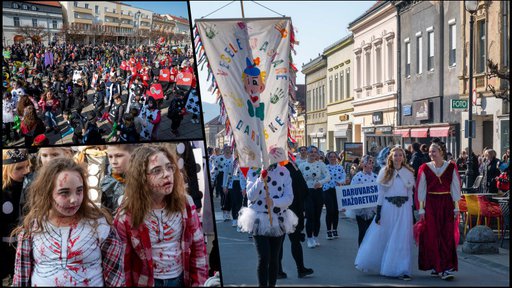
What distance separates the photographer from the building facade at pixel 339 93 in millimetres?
43438

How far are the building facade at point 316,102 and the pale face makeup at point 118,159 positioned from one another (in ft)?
141

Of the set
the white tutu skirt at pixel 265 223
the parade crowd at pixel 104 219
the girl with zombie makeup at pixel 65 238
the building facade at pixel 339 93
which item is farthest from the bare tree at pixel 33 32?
the building facade at pixel 339 93

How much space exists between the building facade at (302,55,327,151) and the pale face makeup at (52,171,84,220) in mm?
43580

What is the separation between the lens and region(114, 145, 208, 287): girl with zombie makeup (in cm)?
560

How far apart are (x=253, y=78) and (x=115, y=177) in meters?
1.96

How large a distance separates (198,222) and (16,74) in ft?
7.28

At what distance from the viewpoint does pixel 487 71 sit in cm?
2622

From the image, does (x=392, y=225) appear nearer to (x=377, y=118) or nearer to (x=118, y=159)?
(x=118, y=159)

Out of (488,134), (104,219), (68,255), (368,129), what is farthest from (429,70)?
(68,255)

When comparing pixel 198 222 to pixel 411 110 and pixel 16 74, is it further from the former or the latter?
pixel 411 110

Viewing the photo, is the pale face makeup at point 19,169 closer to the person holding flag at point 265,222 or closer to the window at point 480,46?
the person holding flag at point 265,222

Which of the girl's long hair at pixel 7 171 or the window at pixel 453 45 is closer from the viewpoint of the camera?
the girl's long hair at pixel 7 171

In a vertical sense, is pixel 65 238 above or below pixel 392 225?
above

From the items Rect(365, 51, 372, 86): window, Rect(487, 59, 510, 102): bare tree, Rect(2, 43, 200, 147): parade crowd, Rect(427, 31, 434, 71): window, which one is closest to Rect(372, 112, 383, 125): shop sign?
Rect(365, 51, 372, 86): window
